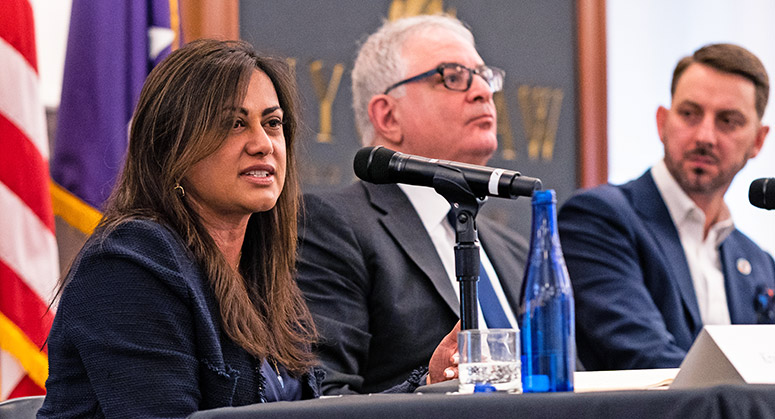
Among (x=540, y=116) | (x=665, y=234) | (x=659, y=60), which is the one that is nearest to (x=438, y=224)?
(x=665, y=234)

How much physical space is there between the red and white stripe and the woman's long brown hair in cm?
78

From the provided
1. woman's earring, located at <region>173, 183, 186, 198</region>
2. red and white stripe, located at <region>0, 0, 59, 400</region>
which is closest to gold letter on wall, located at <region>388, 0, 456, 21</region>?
red and white stripe, located at <region>0, 0, 59, 400</region>

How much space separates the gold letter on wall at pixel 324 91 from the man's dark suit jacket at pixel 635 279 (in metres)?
0.98

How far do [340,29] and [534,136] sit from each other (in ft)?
3.21

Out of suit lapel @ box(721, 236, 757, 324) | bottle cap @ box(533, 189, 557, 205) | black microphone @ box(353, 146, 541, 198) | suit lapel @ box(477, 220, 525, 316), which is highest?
black microphone @ box(353, 146, 541, 198)

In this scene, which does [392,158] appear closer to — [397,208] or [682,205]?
[397,208]

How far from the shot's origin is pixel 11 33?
2342 millimetres

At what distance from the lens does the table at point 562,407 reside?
963mm

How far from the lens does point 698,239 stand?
2.83 meters

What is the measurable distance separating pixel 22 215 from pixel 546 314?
1.66 meters

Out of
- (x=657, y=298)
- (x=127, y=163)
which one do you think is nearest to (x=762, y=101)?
(x=657, y=298)

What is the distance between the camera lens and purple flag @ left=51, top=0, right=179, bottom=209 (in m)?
2.51

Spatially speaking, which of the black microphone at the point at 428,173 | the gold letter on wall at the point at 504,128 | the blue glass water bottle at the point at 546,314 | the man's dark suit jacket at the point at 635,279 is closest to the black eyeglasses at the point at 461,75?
the man's dark suit jacket at the point at 635,279

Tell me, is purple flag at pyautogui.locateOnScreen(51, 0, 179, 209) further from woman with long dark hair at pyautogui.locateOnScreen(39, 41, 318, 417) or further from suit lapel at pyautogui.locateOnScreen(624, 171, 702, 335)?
suit lapel at pyautogui.locateOnScreen(624, 171, 702, 335)
